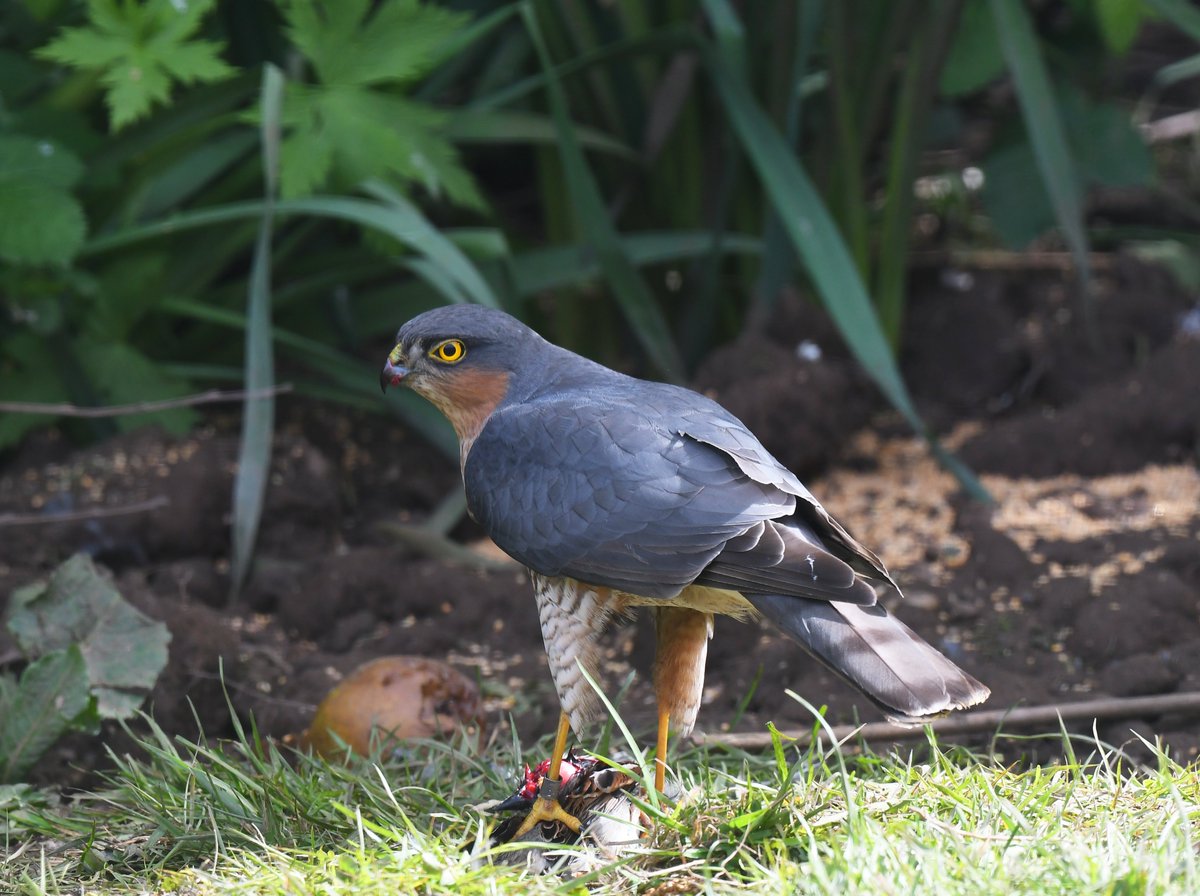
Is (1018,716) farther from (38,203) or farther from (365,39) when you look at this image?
(38,203)

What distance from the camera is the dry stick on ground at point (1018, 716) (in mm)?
3150

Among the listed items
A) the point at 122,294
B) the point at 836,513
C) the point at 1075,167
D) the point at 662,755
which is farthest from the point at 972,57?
the point at 662,755

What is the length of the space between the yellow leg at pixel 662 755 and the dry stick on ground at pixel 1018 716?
0.30 m

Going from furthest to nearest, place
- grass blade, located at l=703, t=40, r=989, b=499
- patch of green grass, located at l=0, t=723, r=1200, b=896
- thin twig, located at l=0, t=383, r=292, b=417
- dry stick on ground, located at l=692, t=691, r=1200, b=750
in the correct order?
grass blade, located at l=703, t=40, r=989, b=499 < thin twig, located at l=0, t=383, r=292, b=417 < dry stick on ground, located at l=692, t=691, r=1200, b=750 < patch of green grass, located at l=0, t=723, r=1200, b=896

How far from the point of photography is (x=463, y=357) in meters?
3.19

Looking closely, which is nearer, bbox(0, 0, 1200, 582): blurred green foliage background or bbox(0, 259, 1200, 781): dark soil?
bbox(0, 259, 1200, 781): dark soil

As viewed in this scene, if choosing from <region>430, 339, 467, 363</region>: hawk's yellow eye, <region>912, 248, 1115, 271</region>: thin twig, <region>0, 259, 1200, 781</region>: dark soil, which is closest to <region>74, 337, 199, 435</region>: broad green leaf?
<region>0, 259, 1200, 781</region>: dark soil

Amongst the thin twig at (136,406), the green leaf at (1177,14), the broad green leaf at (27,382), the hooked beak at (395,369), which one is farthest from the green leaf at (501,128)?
the green leaf at (1177,14)

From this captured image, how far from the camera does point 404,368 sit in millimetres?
3230

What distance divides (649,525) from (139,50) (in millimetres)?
2353

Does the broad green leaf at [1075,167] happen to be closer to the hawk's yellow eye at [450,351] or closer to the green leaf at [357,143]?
the green leaf at [357,143]

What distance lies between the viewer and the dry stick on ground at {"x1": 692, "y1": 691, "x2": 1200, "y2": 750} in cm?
315

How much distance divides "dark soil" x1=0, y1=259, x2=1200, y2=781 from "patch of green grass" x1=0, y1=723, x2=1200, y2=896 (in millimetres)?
358

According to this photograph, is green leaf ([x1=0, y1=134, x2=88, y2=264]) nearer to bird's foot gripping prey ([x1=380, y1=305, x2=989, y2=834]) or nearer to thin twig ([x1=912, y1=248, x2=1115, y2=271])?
bird's foot gripping prey ([x1=380, y1=305, x2=989, y2=834])
